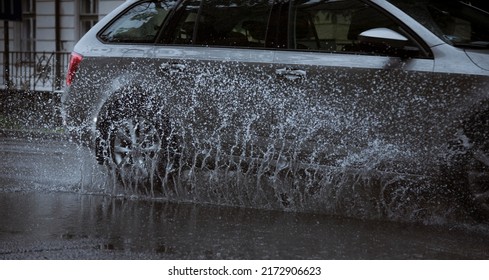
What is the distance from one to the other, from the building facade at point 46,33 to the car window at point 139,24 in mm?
13969

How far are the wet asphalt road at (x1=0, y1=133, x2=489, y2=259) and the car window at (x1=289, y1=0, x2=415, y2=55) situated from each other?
3.89 ft

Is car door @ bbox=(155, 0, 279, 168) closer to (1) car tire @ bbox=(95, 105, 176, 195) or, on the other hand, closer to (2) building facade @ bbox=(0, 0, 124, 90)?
(1) car tire @ bbox=(95, 105, 176, 195)

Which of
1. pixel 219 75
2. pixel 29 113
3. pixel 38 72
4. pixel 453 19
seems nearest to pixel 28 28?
pixel 38 72

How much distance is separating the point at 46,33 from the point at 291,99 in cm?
1851

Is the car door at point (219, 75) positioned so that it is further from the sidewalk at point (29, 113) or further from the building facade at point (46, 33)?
the building facade at point (46, 33)

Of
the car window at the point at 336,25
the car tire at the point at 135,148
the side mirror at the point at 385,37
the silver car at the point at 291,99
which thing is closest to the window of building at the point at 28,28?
the silver car at the point at 291,99

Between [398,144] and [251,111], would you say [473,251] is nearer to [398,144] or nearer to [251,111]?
[398,144]

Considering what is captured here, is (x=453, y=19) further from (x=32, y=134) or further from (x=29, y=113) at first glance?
(x=29, y=113)

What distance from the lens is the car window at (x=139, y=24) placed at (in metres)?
7.60

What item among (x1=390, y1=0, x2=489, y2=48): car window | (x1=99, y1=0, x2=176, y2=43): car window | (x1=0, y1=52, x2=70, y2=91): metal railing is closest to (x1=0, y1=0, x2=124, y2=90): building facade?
(x1=0, y1=52, x2=70, y2=91): metal railing

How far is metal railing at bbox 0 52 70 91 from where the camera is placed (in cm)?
2114

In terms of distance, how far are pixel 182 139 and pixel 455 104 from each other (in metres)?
2.16

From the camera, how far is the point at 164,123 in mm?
7359

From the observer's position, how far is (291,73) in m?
6.71
